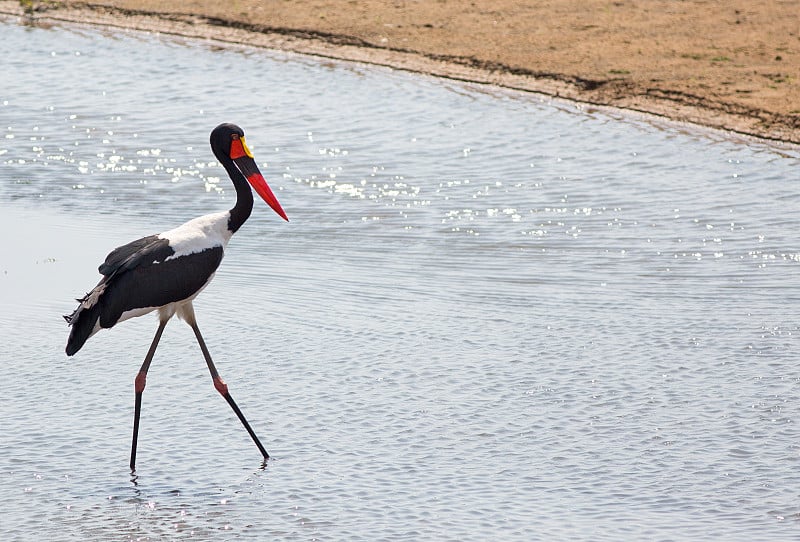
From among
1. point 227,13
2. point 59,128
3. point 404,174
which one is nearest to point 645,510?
point 404,174

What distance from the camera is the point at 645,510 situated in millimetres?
5078

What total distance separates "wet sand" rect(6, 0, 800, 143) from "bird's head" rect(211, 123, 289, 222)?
5.75m

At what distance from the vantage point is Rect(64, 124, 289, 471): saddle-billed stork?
5.57 metres

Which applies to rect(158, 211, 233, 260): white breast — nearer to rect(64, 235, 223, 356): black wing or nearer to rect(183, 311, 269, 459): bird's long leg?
rect(64, 235, 223, 356): black wing

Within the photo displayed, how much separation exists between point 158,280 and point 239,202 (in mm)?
535

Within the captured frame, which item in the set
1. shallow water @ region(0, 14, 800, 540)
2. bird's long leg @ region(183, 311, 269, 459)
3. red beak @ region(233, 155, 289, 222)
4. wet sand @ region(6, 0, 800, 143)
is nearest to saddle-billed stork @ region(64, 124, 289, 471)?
bird's long leg @ region(183, 311, 269, 459)

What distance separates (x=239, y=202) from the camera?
5945 millimetres

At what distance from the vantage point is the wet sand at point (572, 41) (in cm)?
1169

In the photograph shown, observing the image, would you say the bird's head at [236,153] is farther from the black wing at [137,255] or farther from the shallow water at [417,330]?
the shallow water at [417,330]

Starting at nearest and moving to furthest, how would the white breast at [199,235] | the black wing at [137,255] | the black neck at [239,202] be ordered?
the black wing at [137,255] → the white breast at [199,235] → the black neck at [239,202]

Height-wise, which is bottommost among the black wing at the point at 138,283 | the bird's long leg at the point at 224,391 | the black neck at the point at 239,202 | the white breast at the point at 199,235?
the bird's long leg at the point at 224,391

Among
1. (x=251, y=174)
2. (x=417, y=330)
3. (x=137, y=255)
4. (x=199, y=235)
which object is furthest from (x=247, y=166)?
(x=417, y=330)

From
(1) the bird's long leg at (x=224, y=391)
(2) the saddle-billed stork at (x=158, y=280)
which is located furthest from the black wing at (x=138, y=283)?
(1) the bird's long leg at (x=224, y=391)

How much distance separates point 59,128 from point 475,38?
175 inches
